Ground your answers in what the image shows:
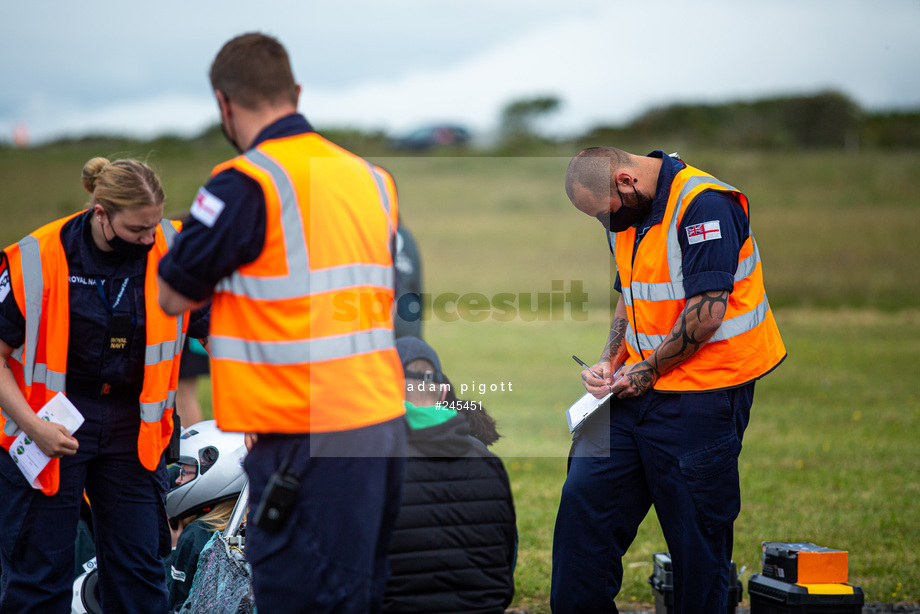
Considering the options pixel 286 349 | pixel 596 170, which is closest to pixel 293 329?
pixel 286 349

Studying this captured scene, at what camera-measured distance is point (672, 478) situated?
3365 mm

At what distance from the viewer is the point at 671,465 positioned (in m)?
3.36

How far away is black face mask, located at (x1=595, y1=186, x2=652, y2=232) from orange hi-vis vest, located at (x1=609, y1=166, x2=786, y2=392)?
0.11 m

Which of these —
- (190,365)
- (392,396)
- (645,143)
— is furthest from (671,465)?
(645,143)

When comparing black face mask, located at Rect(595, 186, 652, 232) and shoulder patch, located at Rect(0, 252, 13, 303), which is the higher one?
black face mask, located at Rect(595, 186, 652, 232)

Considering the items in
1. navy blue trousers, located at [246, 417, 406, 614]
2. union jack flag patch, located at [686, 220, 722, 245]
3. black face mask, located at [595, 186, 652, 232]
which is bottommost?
navy blue trousers, located at [246, 417, 406, 614]

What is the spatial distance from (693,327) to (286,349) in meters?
1.70

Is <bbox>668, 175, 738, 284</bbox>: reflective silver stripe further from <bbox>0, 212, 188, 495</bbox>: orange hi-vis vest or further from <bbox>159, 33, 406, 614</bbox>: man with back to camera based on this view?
<bbox>0, 212, 188, 495</bbox>: orange hi-vis vest

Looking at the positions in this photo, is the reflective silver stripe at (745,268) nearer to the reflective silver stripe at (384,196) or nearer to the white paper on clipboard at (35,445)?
the reflective silver stripe at (384,196)

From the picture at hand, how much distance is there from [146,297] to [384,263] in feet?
4.57

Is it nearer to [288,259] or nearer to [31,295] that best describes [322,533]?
[288,259]

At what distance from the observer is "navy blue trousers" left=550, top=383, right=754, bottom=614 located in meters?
3.31

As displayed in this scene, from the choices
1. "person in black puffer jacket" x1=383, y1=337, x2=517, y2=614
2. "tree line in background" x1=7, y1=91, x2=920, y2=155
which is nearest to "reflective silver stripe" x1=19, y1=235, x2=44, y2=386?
"person in black puffer jacket" x1=383, y1=337, x2=517, y2=614

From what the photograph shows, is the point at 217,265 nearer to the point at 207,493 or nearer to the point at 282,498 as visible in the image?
the point at 282,498
